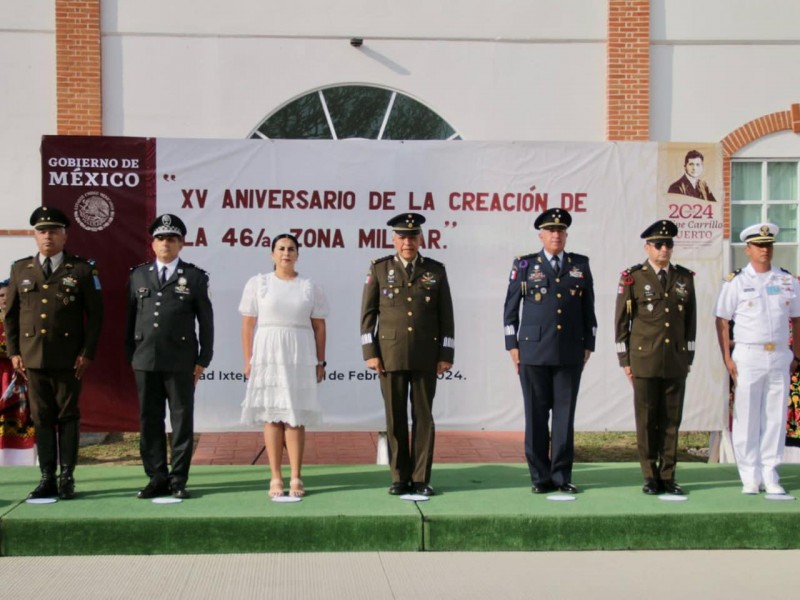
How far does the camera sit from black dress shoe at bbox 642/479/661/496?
20.3 feet

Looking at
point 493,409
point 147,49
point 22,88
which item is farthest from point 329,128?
point 493,409

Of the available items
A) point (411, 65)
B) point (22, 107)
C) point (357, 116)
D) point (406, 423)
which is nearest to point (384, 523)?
point (406, 423)

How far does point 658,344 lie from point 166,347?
121 inches

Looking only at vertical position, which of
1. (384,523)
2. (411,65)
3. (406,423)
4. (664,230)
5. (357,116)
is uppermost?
(411,65)

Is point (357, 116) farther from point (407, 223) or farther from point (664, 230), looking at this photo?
point (664, 230)

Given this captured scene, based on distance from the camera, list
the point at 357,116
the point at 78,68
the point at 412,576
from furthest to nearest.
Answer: the point at 357,116 → the point at 78,68 → the point at 412,576

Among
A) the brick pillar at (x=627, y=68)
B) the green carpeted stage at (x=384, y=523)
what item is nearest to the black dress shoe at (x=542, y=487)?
the green carpeted stage at (x=384, y=523)

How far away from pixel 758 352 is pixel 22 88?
8.47m

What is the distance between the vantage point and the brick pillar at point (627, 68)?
11297 millimetres

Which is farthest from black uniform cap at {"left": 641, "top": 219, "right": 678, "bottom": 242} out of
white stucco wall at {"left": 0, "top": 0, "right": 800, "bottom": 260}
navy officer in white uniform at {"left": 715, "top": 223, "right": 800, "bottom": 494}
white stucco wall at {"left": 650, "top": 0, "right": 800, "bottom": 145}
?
white stucco wall at {"left": 650, "top": 0, "right": 800, "bottom": 145}

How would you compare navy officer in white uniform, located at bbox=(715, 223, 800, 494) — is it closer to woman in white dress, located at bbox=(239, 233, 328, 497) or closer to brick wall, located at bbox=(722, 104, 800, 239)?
woman in white dress, located at bbox=(239, 233, 328, 497)

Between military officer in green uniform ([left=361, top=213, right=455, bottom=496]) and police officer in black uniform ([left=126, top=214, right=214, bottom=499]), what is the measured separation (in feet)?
3.53

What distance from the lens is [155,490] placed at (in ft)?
19.6

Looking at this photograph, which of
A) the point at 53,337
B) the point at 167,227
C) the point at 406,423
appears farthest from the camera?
the point at 406,423
